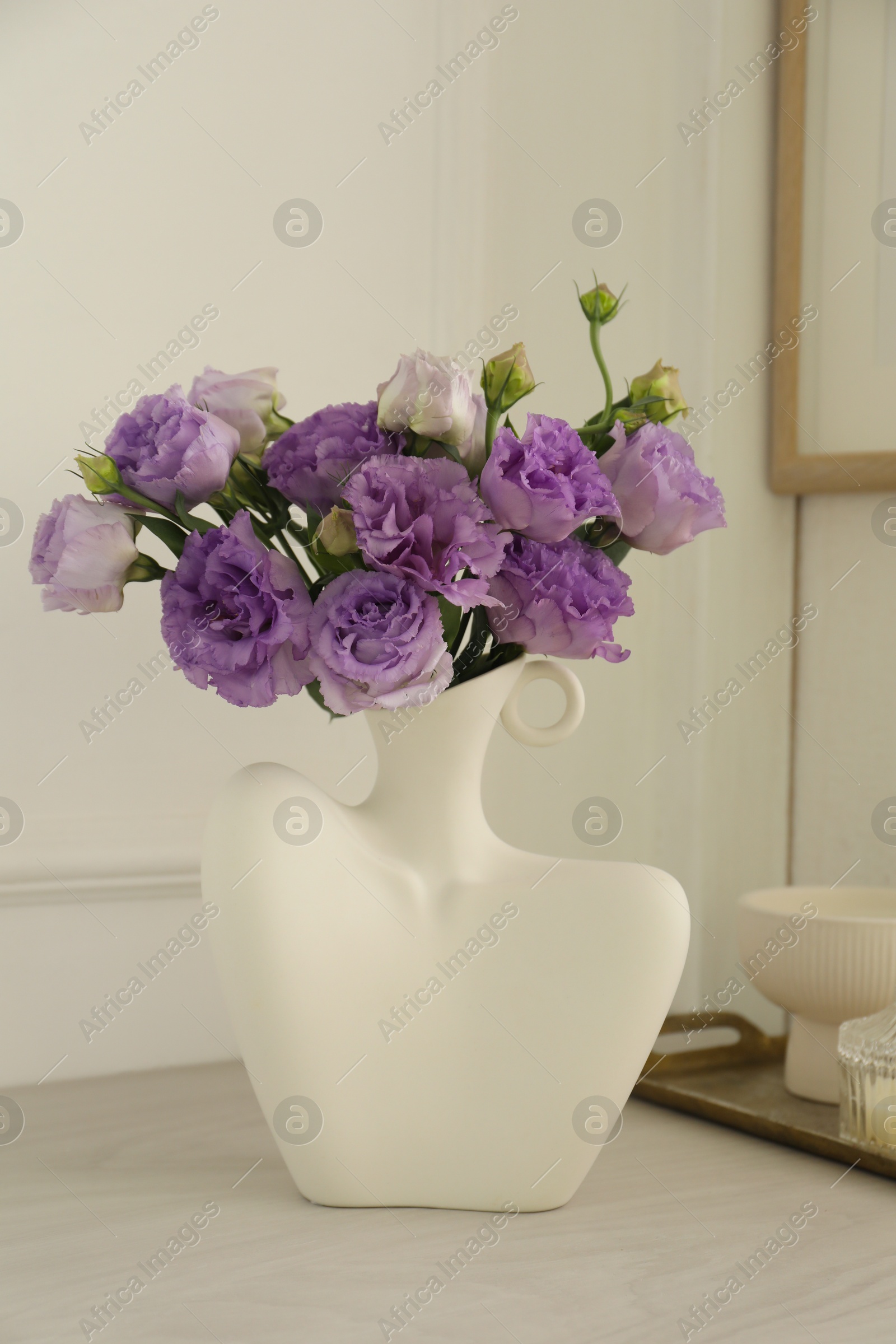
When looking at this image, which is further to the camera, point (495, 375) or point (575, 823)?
point (575, 823)

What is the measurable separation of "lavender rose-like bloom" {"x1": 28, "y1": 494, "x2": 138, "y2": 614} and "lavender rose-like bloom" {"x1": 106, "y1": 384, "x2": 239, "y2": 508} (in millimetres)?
26

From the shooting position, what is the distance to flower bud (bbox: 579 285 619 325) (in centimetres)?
74

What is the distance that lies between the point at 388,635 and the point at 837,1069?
51 cm

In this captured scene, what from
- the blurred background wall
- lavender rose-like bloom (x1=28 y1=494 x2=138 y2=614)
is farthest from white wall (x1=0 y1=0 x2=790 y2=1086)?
lavender rose-like bloom (x1=28 y1=494 x2=138 y2=614)

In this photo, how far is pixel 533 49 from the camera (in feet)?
3.84

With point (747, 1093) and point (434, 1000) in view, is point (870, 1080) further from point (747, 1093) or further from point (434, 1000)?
point (434, 1000)

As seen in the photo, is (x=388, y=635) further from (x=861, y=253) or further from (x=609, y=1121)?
(x=861, y=253)

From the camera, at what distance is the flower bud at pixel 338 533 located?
66 cm

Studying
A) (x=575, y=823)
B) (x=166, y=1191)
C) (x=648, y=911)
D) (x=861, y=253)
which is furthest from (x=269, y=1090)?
(x=861, y=253)

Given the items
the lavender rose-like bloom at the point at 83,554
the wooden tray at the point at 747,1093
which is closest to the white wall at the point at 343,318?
the wooden tray at the point at 747,1093

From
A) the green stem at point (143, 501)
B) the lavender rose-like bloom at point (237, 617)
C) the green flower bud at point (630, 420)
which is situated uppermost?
the green flower bud at point (630, 420)

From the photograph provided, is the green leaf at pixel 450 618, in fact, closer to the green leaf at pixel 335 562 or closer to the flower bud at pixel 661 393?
the green leaf at pixel 335 562

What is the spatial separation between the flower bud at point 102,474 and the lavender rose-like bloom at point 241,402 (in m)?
0.07

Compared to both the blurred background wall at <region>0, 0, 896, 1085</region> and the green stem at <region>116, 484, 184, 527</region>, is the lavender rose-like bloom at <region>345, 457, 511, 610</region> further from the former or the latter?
the blurred background wall at <region>0, 0, 896, 1085</region>
